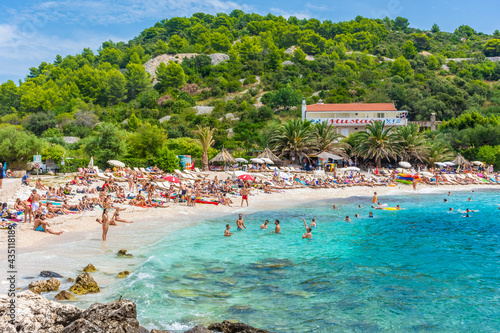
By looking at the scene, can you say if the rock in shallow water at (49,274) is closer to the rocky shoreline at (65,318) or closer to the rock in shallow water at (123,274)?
the rock in shallow water at (123,274)

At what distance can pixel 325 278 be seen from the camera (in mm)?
10773

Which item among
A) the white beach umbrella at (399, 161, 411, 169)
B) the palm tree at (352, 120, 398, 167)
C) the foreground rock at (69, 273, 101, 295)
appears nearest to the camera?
the foreground rock at (69, 273, 101, 295)

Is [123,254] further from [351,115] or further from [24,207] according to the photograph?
[351,115]

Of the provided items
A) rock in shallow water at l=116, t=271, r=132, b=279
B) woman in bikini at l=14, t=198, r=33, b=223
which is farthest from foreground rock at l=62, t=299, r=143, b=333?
woman in bikini at l=14, t=198, r=33, b=223

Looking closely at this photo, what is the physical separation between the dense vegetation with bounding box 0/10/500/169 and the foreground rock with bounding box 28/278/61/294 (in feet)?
73.1

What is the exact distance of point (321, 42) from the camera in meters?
111

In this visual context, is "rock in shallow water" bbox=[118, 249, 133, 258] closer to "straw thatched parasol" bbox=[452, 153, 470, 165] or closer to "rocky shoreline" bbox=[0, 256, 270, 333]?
"rocky shoreline" bbox=[0, 256, 270, 333]

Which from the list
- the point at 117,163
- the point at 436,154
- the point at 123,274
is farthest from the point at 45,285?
the point at 436,154

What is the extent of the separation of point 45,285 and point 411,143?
36.2 m

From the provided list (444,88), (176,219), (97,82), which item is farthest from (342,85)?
(176,219)

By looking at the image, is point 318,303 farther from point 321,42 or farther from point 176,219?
point 321,42

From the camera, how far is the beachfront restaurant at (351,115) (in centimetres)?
4616

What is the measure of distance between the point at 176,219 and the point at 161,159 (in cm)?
1319

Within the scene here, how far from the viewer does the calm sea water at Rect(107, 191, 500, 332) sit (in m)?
8.15
